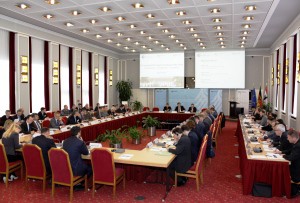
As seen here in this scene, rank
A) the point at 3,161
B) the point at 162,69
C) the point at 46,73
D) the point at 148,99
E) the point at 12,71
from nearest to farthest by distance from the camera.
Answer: the point at 3,161 < the point at 12,71 < the point at 46,73 < the point at 162,69 < the point at 148,99

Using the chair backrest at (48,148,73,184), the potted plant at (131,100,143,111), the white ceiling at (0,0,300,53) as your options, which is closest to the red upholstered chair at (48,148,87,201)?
the chair backrest at (48,148,73,184)

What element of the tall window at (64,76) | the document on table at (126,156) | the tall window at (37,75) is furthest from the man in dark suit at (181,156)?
the tall window at (64,76)

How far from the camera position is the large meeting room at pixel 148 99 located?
496 cm

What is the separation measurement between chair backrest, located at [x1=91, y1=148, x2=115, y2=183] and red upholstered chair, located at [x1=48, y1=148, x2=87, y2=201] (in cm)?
40

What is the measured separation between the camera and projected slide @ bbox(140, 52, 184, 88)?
17.8 metres

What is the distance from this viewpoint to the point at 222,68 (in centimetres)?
1680

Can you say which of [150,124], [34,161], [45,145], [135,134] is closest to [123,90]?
[150,124]

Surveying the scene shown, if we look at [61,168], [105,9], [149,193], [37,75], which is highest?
[105,9]

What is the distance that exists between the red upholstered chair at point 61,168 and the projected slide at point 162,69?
44.3ft

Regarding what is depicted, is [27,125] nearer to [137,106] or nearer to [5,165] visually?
[5,165]

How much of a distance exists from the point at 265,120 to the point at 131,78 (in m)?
11.8

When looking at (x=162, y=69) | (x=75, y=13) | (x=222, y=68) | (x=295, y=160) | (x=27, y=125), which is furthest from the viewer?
(x=162, y=69)

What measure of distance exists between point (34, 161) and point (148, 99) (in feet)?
47.5

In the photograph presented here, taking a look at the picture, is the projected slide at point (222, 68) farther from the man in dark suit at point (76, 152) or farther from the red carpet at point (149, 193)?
the man in dark suit at point (76, 152)
